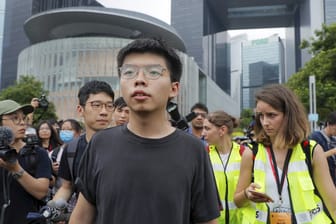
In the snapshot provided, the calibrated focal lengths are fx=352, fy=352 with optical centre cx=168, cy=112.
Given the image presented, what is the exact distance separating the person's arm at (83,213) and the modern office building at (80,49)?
98.4ft

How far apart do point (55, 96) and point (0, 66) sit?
2616 centimetres

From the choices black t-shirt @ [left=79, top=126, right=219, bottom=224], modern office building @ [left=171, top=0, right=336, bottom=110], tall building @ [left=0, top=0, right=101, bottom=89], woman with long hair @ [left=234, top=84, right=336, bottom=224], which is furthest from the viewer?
modern office building @ [left=171, top=0, right=336, bottom=110]

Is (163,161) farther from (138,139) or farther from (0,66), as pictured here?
(0,66)

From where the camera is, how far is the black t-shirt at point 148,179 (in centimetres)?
138

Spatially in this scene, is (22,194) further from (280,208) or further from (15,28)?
(15,28)

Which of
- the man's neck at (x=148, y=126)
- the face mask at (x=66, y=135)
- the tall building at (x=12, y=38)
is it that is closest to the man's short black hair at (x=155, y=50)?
the man's neck at (x=148, y=126)

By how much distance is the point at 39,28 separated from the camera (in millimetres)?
42281

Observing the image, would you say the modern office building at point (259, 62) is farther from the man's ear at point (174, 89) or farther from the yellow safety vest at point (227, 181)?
the man's ear at point (174, 89)

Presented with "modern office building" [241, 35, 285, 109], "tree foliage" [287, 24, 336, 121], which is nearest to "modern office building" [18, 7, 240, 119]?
"tree foliage" [287, 24, 336, 121]

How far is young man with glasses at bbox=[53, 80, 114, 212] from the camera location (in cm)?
244

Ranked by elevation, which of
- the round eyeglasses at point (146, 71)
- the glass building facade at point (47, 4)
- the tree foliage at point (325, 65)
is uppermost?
the glass building facade at point (47, 4)

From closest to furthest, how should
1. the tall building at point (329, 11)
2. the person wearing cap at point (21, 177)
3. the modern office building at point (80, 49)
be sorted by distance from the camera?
the person wearing cap at point (21, 177) < the modern office building at point (80, 49) < the tall building at point (329, 11)

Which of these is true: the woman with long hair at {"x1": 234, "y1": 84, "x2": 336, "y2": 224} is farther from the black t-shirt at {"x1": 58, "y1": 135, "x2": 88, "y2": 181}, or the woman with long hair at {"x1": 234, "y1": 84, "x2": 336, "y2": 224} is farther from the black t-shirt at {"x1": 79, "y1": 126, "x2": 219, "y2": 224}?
the black t-shirt at {"x1": 58, "y1": 135, "x2": 88, "y2": 181}

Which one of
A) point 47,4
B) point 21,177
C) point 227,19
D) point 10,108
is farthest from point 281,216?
point 227,19
